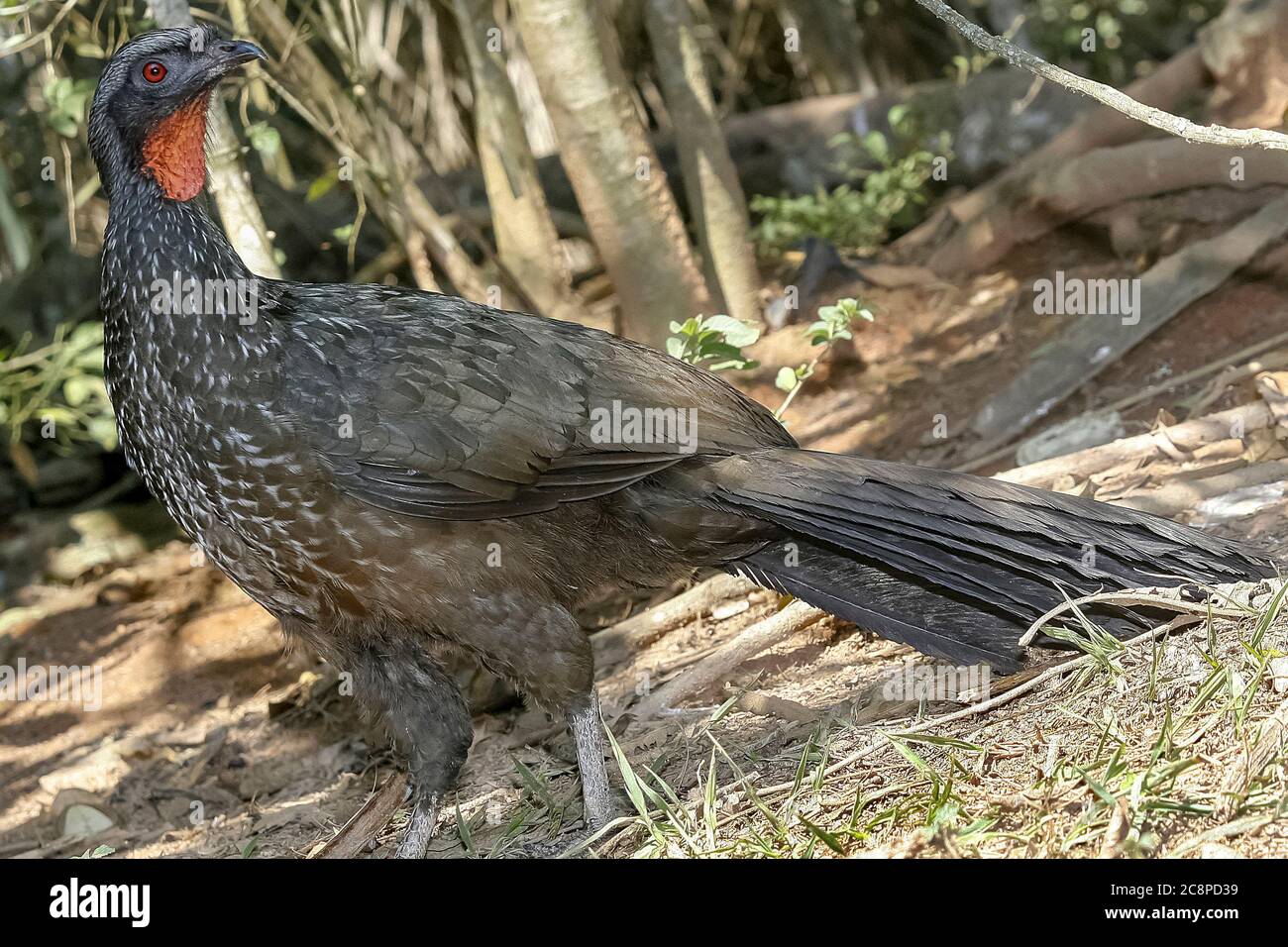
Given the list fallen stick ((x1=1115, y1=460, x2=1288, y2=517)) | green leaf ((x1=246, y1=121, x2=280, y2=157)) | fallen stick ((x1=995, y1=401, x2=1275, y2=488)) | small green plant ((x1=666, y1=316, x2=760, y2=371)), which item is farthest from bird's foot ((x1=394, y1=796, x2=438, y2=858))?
green leaf ((x1=246, y1=121, x2=280, y2=157))

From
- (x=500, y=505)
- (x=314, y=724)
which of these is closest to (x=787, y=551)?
(x=500, y=505)

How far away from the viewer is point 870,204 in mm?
7430

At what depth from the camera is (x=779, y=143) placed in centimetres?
843

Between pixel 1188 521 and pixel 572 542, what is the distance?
1.96 metres

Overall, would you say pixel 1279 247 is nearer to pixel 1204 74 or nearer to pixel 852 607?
pixel 1204 74

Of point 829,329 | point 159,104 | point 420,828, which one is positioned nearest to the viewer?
point 159,104

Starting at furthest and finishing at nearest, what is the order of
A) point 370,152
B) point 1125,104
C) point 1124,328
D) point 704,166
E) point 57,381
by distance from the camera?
point 704,166 < point 370,152 < point 57,381 < point 1124,328 < point 1125,104

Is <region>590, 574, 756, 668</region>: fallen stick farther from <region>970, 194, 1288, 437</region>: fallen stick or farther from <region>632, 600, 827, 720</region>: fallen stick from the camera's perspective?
<region>970, 194, 1288, 437</region>: fallen stick

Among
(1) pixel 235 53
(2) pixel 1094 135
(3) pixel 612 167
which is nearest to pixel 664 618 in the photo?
(3) pixel 612 167

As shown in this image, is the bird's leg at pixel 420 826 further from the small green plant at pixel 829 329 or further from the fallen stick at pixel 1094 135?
the fallen stick at pixel 1094 135

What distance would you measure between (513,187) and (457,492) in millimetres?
3314

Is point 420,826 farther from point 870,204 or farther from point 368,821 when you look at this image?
point 870,204

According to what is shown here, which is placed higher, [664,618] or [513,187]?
[513,187]

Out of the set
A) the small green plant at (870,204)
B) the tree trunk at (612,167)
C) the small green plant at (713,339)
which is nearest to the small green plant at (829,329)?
the small green plant at (713,339)
